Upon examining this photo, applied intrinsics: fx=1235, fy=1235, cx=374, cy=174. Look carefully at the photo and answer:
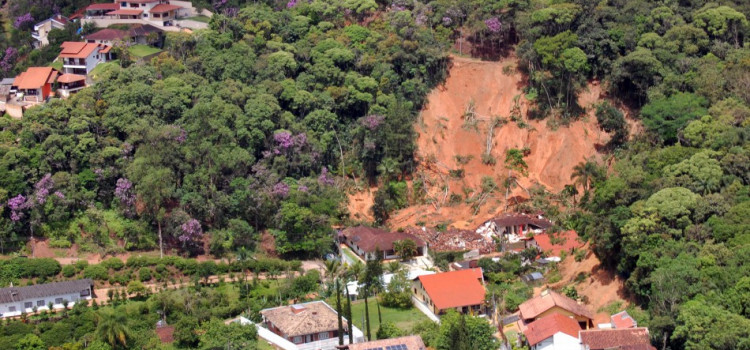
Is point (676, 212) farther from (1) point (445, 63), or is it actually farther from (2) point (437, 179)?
(1) point (445, 63)

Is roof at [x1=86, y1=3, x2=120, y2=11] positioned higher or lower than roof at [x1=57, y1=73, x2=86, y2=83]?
higher

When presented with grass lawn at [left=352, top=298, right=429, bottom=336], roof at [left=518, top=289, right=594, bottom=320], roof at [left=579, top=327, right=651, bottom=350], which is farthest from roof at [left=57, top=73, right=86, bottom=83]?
roof at [left=579, top=327, right=651, bottom=350]

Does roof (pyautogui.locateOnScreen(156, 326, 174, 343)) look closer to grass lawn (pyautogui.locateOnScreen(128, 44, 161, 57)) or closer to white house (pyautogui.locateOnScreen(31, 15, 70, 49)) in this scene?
grass lawn (pyautogui.locateOnScreen(128, 44, 161, 57))

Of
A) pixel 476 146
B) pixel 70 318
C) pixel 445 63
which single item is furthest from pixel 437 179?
pixel 70 318

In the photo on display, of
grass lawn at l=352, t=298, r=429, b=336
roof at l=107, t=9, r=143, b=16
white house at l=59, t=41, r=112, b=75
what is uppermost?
roof at l=107, t=9, r=143, b=16

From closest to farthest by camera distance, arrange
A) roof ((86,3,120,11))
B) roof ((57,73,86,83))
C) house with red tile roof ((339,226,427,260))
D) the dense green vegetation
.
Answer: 1. the dense green vegetation
2. house with red tile roof ((339,226,427,260))
3. roof ((57,73,86,83))
4. roof ((86,3,120,11))

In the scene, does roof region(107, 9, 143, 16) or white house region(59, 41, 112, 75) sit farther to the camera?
roof region(107, 9, 143, 16)

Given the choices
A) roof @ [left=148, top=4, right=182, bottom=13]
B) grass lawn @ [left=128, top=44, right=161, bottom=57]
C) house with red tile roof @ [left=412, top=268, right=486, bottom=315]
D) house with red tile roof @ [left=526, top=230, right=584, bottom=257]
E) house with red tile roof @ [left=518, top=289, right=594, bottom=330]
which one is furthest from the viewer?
roof @ [left=148, top=4, right=182, bottom=13]

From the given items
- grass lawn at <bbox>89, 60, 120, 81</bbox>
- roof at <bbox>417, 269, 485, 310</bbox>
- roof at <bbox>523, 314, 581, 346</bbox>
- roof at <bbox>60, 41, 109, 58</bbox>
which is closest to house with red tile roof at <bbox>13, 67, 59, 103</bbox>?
roof at <bbox>60, 41, 109, 58</bbox>
